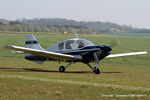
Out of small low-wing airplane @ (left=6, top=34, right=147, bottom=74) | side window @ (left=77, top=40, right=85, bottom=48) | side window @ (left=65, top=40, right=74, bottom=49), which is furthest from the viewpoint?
side window @ (left=65, top=40, right=74, bottom=49)

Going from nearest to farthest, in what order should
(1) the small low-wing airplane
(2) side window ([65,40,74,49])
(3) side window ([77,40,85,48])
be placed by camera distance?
(1) the small low-wing airplane → (3) side window ([77,40,85,48]) → (2) side window ([65,40,74,49])

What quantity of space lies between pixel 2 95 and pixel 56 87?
2.43 metres

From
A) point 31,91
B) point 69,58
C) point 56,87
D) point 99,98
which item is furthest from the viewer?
point 69,58

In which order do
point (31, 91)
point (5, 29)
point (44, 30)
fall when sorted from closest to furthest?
point (31, 91)
point (5, 29)
point (44, 30)

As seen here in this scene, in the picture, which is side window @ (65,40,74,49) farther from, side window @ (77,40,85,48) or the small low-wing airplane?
side window @ (77,40,85,48)

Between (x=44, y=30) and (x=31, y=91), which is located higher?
(x=31, y=91)

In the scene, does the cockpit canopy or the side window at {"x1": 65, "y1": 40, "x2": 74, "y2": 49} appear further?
the side window at {"x1": 65, "y1": 40, "x2": 74, "y2": 49}

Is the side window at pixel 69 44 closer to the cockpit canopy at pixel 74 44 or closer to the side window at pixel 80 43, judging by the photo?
the cockpit canopy at pixel 74 44

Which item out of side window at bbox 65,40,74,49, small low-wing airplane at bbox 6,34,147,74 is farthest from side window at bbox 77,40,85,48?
side window at bbox 65,40,74,49

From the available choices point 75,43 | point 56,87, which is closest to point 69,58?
point 75,43

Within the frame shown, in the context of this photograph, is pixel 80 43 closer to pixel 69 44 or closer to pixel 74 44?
pixel 74 44

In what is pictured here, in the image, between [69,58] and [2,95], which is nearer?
[2,95]

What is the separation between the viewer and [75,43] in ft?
74.3

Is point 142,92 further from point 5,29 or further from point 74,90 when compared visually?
point 5,29
